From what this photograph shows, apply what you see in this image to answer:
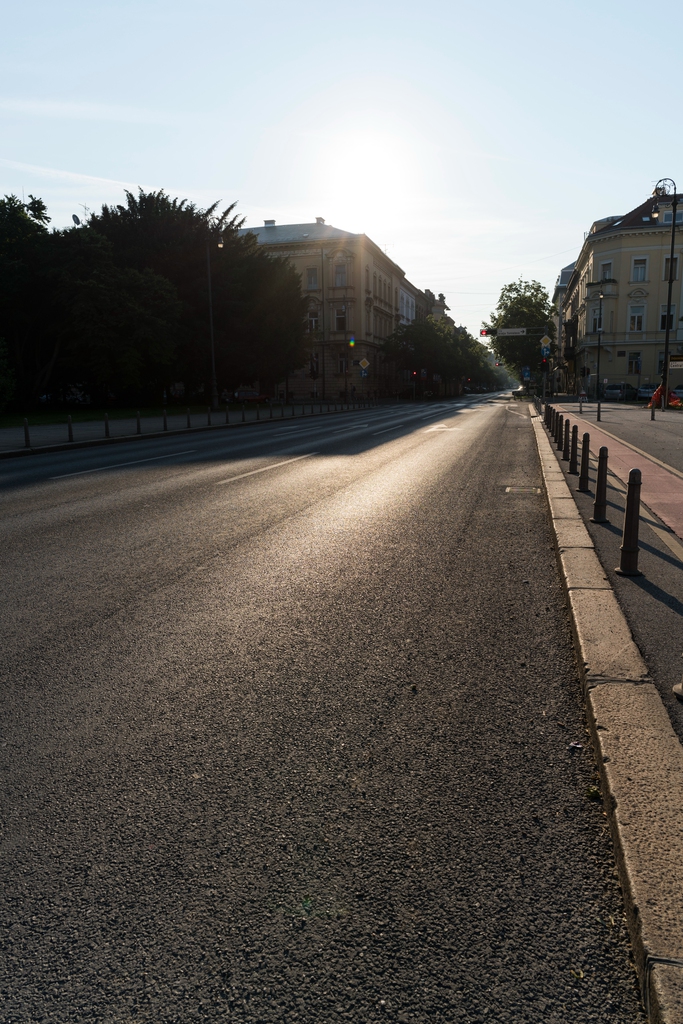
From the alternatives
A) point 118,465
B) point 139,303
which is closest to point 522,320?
point 139,303

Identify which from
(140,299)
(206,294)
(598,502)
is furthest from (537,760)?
(206,294)

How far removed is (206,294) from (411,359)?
39471 millimetres

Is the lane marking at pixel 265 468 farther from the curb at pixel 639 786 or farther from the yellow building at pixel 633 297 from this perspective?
the yellow building at pixel 633 297

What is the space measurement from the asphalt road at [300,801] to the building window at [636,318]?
2781 inches

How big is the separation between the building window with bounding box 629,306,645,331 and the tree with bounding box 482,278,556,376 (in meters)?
25.9

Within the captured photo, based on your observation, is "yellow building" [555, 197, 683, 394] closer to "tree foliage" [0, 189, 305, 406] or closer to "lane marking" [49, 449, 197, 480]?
"tree foliage" [0, 189, 305, 406]

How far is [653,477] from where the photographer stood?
12.4 metres

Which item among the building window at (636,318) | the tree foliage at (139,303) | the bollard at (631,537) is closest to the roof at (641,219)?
the building window at (636,318)

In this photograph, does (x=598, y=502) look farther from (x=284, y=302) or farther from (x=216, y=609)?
(x=284, y=302)

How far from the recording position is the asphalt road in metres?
1.99

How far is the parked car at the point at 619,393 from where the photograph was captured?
66.0 m

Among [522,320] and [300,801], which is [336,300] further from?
[300,801]

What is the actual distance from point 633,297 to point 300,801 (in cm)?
7459

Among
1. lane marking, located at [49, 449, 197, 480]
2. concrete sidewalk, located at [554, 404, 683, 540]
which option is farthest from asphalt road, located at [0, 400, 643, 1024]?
lane marking, located at [49, 449, 197, 480]
